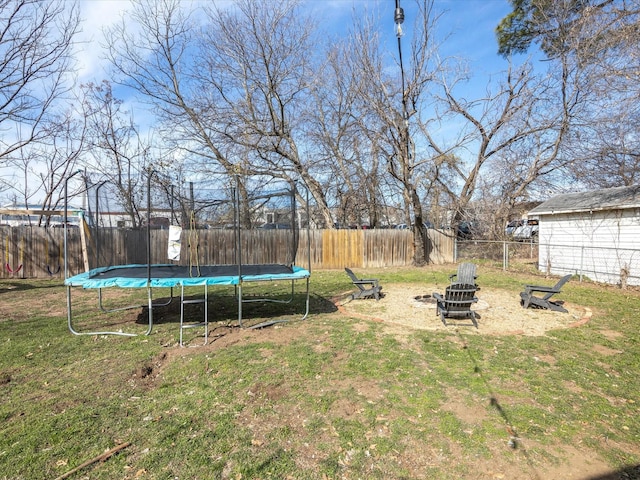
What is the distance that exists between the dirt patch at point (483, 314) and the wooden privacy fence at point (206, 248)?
298 centimetres

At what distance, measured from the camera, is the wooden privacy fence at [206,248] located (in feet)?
31.4

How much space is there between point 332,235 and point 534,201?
1115 centimetres

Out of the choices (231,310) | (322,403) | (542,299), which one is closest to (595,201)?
(542,299)

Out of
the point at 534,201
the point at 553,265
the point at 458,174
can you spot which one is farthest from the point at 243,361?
the point at 534,201

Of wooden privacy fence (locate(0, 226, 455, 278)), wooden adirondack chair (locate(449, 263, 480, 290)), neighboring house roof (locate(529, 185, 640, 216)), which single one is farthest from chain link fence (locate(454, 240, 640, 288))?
wooden adirondack chair (locate(449, 263, 480, 290))

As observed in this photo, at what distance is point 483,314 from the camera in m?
6.83

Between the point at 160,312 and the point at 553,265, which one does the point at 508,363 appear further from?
the point at 553,265

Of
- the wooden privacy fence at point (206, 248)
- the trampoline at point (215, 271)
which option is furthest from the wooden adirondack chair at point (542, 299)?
the wooden privacy fence at point (206, 248)

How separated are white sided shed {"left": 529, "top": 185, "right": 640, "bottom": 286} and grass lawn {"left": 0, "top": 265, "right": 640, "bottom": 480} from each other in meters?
6.28

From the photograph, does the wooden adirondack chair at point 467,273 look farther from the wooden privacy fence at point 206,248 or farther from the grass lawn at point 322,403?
the wooden privacy fence at point 206,248

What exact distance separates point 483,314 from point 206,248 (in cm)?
898

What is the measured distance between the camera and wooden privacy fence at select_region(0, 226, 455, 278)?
9562 millimetres

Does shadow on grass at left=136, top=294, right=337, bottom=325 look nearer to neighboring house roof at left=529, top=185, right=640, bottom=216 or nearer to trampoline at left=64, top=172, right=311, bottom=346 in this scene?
trampoline at left=64, top=172, right=311, bottom=346

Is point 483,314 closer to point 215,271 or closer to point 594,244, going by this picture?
point 215,271
